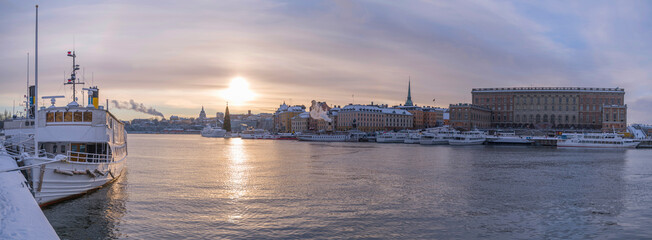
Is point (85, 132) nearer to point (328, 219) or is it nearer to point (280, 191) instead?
point (280, 191)

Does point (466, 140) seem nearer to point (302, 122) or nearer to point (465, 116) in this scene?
point (465, 116)

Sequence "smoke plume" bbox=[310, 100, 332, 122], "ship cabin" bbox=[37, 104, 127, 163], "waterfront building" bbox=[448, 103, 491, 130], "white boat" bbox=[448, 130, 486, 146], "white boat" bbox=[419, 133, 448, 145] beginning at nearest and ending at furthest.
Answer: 1. "ship cabin" bbox=[37, 104, 127, 163]
2. "white boat" bbox=[448, 130, 486, 146]
3. "white boat" bbox=[419, 133, 448, 145]
4. "waterfront building" bbox=[448, 103, 491, 130]
5. "smoke plume" bbox=[310, 100, 332, 122]

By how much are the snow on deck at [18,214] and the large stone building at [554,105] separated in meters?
166

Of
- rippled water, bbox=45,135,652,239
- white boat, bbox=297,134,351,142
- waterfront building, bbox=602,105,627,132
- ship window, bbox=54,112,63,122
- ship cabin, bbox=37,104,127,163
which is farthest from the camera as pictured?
waterfront building, bbox=602,105,627,132

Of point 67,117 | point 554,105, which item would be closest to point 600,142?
point 554,105

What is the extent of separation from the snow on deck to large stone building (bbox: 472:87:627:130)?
166 m

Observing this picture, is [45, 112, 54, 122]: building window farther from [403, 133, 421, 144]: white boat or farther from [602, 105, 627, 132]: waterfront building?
[602, 105, 627, 132]: waterfront building

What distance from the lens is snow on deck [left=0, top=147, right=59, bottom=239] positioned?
11.0 m

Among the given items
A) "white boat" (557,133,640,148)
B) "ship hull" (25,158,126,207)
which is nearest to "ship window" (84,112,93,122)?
"ship hull" (25,158,126,207)

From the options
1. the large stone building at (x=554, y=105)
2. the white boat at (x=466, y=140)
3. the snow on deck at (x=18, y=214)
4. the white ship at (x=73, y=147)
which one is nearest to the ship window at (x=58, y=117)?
the white ship at (x=73, y=147)

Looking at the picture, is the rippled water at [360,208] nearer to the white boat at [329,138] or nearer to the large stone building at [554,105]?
the white boat at [329,138]

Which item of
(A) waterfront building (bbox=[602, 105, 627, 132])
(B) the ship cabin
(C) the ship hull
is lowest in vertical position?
(C) the ship hull

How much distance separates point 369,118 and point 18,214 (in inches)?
6276

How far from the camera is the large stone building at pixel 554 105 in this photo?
158000 millimetres
